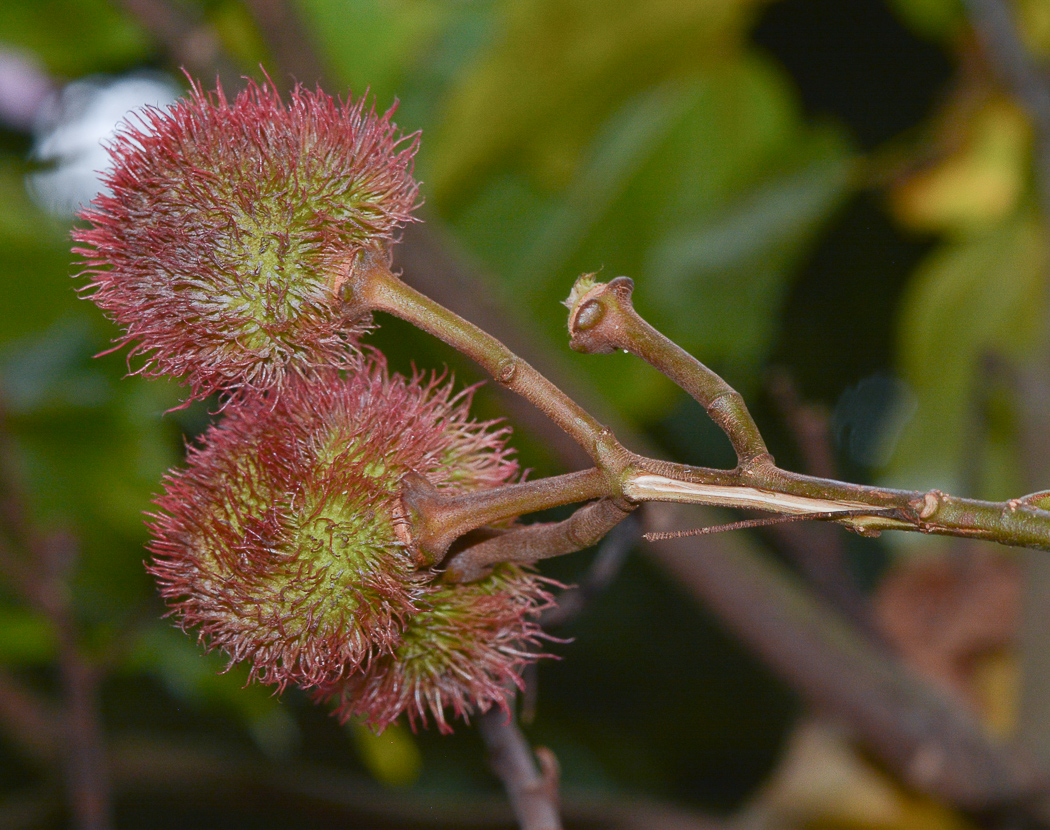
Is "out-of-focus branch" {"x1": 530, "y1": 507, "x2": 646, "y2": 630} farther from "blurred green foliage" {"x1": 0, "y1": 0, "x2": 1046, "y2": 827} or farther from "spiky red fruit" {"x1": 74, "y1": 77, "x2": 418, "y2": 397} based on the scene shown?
"blurred green foliage" {"x1": 0, "y1": 0, "x2": 1046, "y2": 827}

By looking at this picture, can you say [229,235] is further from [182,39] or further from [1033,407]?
[1033,407]

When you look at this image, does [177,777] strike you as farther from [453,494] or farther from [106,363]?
[453,494]

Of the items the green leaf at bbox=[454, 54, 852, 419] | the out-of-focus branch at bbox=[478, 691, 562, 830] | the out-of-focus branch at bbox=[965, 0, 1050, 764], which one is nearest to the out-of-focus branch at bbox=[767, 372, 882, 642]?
the out-of-focus branch at bbox=[965, 0, 1050, 764]

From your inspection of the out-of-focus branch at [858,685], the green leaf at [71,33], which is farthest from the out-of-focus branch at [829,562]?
the green leaf at [71,33]

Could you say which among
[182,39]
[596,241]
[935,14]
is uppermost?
[935,14]

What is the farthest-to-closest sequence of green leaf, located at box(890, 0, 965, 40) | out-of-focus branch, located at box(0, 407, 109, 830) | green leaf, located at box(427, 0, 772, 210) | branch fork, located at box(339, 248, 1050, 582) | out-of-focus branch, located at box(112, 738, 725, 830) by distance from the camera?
out-of-focus branch, located at box(112, 738, 725, 830) < green leaf, located at box(890, 0, 965, 40) < green leaf, located at box(427, 0, 772, 210) < out-of-focus branch, located at box(0, 407, 109, 830) < branch fork, located at box(339, 248, 1050, 582)

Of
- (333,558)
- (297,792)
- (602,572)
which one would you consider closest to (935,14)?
(602,572)
